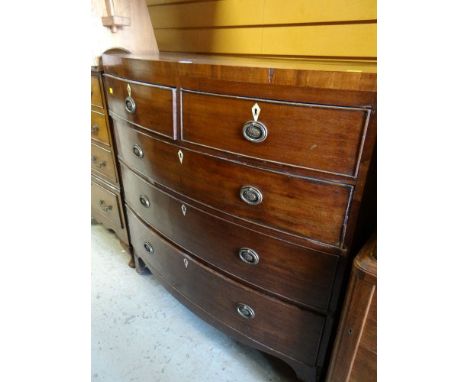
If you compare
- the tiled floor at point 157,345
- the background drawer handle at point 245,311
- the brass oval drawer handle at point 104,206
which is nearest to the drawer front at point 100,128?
the brass oval drawer handle at point 104,206

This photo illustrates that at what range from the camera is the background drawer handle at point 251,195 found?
775mm

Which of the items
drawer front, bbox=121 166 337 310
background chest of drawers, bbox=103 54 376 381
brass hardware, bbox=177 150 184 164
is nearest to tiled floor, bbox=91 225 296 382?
background chest of drawers, bbox=103 54 376 381

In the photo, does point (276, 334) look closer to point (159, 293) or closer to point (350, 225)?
point (350, 225)

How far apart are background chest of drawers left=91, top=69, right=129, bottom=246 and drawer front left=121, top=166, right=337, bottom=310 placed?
0.31 m

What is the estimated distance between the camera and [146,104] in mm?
936

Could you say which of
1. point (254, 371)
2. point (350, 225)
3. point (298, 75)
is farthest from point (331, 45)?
point (254, 371)

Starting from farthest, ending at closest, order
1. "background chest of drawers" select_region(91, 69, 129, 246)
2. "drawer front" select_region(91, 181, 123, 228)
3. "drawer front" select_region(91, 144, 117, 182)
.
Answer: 1. "drawer front" select_region(91, 181, 123, 228)
2. "drawer front" select_region(91, 144, 117, 182)
3. "background chest of drawers" select_region(91, 69, 129, 246)

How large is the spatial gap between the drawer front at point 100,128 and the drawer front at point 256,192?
0.35m

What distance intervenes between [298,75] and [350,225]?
36 cm

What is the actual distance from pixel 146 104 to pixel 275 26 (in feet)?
2.08

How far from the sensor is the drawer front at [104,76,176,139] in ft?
2.86

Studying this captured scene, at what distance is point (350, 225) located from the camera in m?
0.69

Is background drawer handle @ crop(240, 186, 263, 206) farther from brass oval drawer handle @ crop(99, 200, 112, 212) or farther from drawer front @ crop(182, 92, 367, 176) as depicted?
brass oval drawer handle @ crop(99, 200, 112, 212)

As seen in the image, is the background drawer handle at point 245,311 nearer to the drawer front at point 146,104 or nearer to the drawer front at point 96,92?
the drawer front at point 146,104
